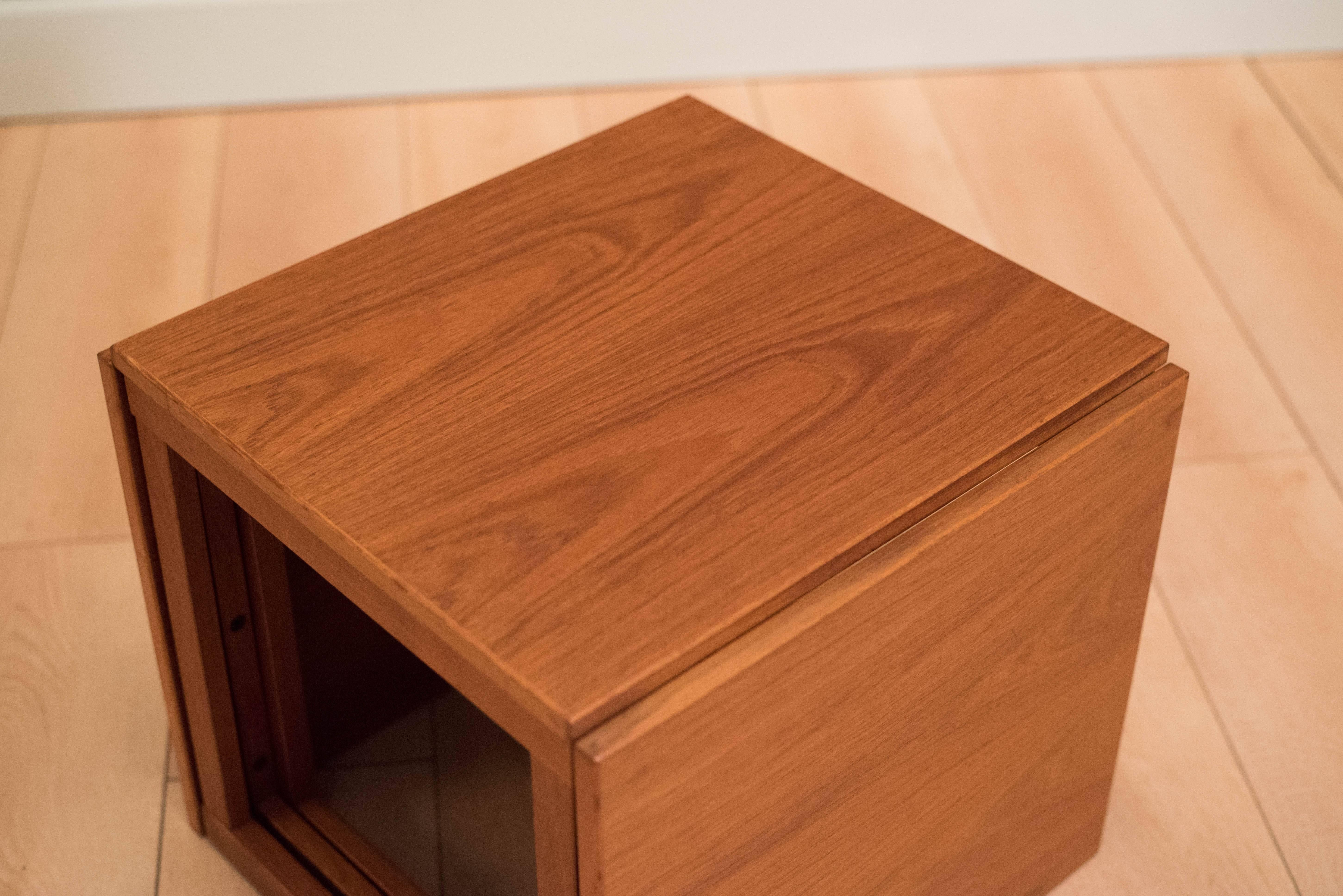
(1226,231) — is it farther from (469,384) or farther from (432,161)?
(469,384)

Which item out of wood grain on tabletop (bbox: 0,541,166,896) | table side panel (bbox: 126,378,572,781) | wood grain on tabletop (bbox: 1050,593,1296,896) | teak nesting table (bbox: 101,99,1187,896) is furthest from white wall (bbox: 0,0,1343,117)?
table side panel (bbox: 126,378,572,781)

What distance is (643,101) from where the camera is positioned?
1838 mm

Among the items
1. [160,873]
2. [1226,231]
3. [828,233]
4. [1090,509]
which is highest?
[828,233]

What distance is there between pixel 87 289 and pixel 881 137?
92 centimetres

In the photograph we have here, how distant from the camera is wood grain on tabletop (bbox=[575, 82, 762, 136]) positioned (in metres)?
1.79

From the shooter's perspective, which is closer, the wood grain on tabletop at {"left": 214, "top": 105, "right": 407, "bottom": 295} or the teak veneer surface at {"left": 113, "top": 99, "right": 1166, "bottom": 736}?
the teak veneer surface at {"left": 113, "top": 99, "right": 1166, "bottom": 736}

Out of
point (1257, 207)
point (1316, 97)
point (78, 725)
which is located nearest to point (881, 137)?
point (1257, 207)

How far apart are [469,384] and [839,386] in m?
0.19

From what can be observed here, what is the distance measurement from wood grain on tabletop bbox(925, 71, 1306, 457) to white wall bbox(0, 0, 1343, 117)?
0.08 m

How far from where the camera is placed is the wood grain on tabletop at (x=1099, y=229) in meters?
1.38

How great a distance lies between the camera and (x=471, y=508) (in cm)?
67

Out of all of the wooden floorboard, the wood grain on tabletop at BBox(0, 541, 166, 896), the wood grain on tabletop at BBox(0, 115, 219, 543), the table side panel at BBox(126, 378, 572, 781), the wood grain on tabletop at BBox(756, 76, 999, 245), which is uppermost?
the table side panel at BBox(126, 378, 572, 781)

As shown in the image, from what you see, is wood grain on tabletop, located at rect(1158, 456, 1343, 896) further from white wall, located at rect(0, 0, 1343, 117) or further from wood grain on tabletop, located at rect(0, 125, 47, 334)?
wood grain on tabletop, located at rect(0, 125, 47, 334)

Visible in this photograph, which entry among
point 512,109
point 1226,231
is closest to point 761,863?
point 1226,231
